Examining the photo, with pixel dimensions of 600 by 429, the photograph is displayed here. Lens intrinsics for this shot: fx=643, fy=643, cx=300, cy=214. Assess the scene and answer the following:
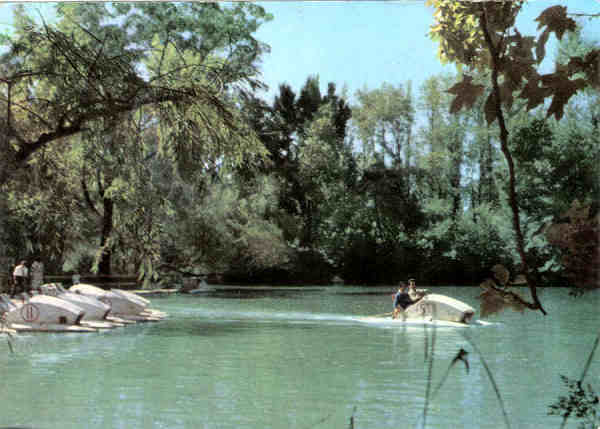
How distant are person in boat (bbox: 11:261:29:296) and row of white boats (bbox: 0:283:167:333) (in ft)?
0.21

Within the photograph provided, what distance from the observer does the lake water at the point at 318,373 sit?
3668 mm

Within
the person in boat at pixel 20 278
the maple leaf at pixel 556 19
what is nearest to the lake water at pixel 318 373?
the person in boat at pixel 20 278

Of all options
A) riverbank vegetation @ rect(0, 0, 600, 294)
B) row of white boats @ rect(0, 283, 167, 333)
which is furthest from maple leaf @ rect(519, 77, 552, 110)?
row of white boats @ rect(0, 283, 167, 333)

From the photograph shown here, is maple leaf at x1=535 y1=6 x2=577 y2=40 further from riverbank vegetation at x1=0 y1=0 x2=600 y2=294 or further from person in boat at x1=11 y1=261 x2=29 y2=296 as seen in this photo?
person in boat at x1=11 y1=261 x2=29 y2=296

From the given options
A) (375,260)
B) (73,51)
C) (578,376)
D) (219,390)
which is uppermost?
(73,51)

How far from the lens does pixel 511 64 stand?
2180mm

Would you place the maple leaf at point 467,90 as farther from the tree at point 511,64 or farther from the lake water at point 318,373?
the lake water at point 318,373

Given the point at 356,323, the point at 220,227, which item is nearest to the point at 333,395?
the point at 356,323

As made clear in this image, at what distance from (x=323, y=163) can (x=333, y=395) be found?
1545 mm

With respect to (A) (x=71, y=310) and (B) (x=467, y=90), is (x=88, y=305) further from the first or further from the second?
(B) (x=467, y=90)

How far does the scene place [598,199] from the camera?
3.49 meters

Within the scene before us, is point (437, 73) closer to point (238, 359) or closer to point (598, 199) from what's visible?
point (598, 199)

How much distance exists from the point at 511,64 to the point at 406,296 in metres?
1.95

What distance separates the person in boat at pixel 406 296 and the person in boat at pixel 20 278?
246cm
